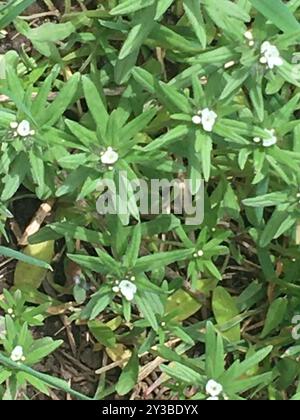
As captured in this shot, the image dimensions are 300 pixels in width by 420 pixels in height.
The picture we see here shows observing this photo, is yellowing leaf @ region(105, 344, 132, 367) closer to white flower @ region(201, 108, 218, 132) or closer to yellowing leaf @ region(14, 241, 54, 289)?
yellowing leaf @ region(14, 241, 54, 289)

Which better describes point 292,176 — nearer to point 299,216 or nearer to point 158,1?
point 299,216

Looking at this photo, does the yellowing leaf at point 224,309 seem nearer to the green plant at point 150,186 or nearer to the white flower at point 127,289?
the green plant at point 150,186

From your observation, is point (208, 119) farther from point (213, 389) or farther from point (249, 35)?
point (213, 389)

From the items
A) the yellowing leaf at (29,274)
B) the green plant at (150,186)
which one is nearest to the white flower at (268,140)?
the green plant at (150,186)

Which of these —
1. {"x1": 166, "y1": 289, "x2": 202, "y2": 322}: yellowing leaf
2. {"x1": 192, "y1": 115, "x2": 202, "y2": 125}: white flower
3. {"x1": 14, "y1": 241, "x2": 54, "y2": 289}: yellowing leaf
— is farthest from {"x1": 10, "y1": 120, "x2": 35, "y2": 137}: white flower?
{"x1": 166, "y1": 289, "x2": 202, "y2": 322}: yellowing leaf

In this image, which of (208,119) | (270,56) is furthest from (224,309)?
(270,56)
